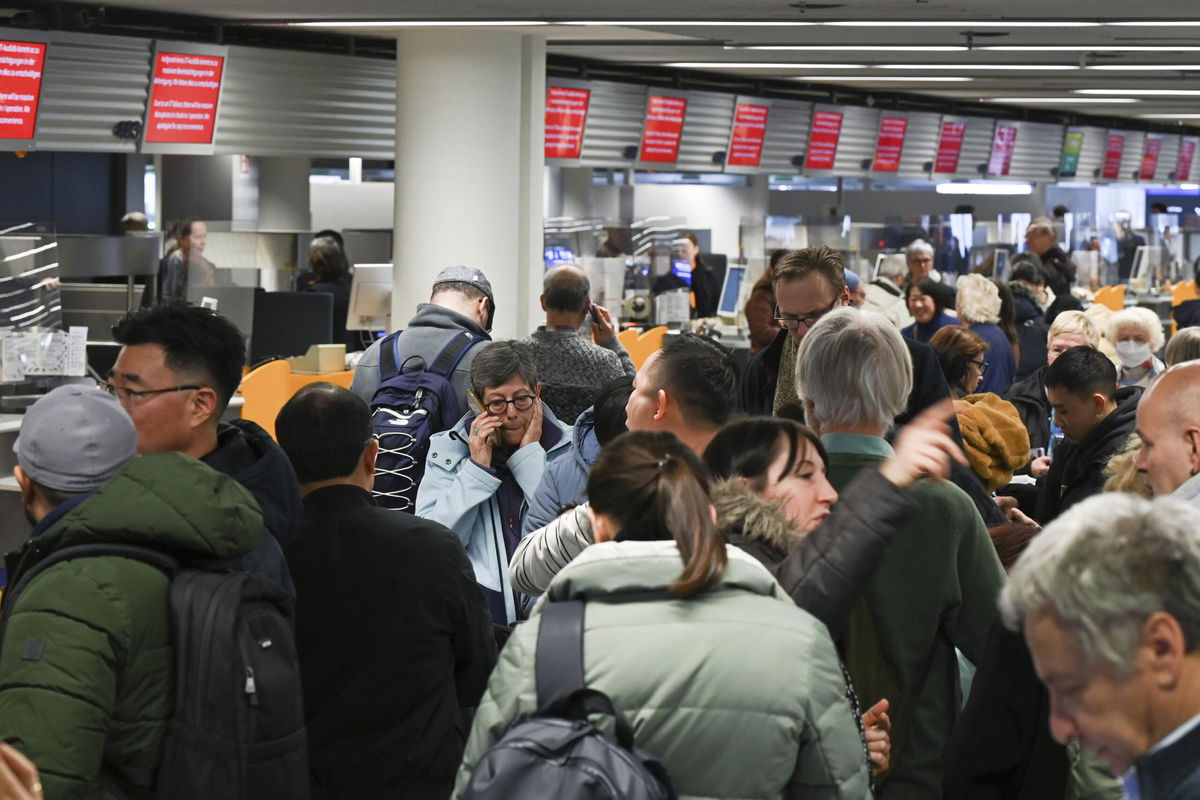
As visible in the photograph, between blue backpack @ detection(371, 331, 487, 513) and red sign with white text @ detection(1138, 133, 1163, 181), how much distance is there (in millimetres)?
16251

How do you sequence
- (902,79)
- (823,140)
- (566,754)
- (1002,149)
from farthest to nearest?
(1002,149) < (823,140) < (902,79) < (566,754)

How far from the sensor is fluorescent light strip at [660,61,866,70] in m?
11.0

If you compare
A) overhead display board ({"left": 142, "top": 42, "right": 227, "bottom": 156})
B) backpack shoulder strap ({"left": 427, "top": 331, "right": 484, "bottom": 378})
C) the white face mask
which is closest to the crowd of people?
backpack shoulder strap ({"left": 427, "top": 331, "right": 484, "bottom": 378})

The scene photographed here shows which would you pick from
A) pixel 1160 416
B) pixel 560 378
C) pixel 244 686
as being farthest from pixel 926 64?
pixel 244 686

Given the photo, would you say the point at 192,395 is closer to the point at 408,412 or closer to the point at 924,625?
the point at 924,625

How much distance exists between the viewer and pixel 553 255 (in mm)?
10734

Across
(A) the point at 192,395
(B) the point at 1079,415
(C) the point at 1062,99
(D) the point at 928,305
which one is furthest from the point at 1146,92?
(A) the point at 192,395

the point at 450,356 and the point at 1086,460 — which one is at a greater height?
the point at 450,356

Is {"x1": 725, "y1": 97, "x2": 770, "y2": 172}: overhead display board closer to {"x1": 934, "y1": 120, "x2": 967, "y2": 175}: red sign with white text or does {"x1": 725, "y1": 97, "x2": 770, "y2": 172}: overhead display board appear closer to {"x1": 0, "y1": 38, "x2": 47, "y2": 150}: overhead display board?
{"x1": 934, "y1": 120, "x2": 967, "y2": 175}: red sign with white text

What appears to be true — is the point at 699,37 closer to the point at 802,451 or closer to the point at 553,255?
the point at 553,255

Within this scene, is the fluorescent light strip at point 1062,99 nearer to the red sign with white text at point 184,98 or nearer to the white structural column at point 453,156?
the white structural column at point 453,156

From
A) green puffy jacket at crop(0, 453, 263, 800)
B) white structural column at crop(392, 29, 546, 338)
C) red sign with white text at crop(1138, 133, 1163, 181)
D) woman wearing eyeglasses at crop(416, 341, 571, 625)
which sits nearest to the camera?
green puffy jacket at crop(0, 453, 263, 800)

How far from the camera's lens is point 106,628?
2.17 metres

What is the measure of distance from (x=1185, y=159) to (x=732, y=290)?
10.2m
